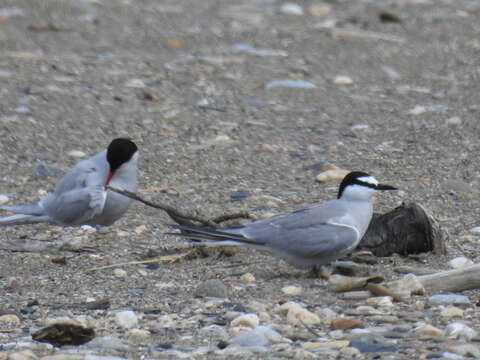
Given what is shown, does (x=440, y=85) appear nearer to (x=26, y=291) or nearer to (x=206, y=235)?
(x=206, y=235)

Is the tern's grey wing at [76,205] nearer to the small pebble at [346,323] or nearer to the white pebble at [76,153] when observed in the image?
the white pebble at [76,153]

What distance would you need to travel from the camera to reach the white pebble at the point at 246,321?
3396 millimetres

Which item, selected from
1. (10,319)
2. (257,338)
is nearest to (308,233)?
(257,338)

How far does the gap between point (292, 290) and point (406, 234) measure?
2.24ft

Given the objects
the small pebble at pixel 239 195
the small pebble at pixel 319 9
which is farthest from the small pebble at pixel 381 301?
the small pebble at pixel 319 9

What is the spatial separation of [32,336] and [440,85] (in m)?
5.00

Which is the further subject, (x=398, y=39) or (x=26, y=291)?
(x=398, y=39)

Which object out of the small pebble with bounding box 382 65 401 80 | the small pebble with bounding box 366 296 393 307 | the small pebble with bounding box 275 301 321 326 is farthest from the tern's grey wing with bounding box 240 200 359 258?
the small pebble with bounding box 382 65 401 80

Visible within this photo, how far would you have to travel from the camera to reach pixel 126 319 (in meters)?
3.46

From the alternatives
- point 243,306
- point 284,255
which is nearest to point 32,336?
point 243,306

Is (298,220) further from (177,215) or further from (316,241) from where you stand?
(177,215)

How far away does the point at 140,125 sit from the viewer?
Result: 6496 mm

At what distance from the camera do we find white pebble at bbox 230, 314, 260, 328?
3.40 meters

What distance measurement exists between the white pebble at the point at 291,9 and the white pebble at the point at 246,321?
632 cm
